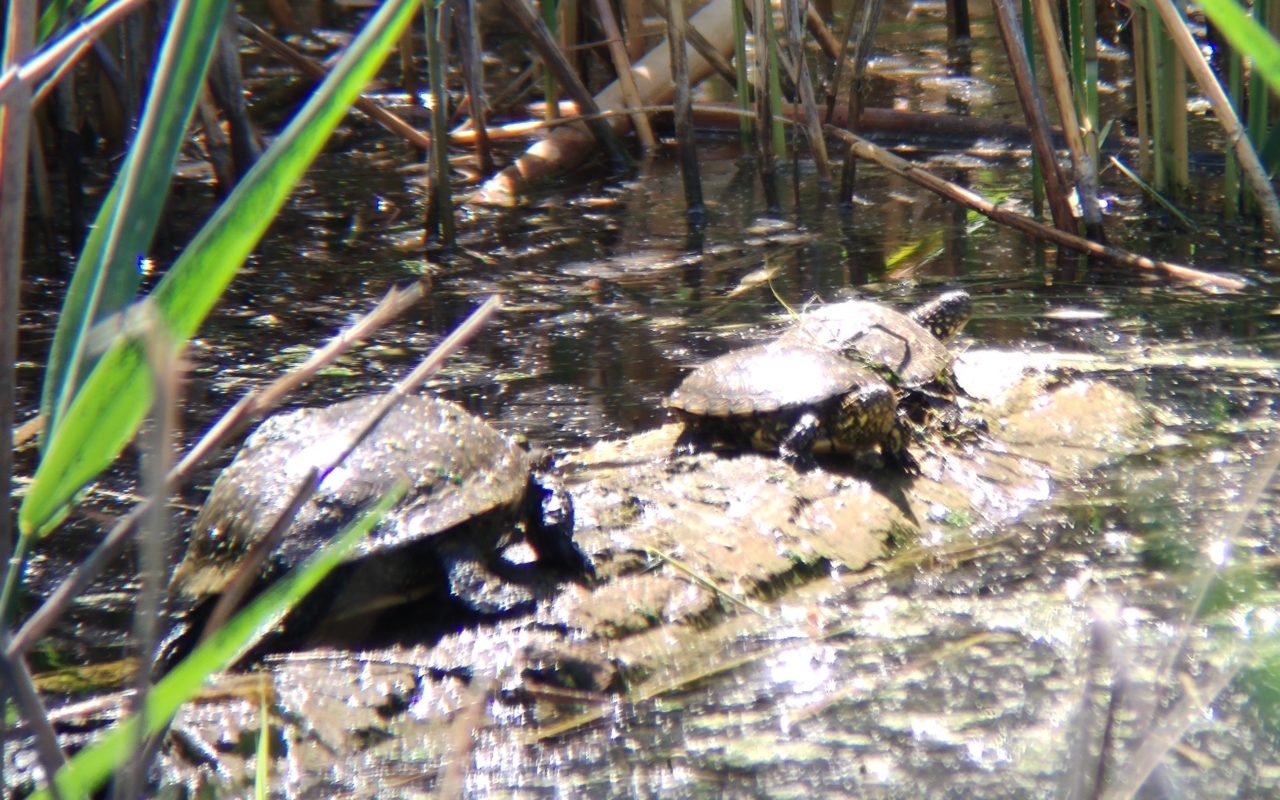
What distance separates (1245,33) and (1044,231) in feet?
12.6

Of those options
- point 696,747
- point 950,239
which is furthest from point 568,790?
point 950,239

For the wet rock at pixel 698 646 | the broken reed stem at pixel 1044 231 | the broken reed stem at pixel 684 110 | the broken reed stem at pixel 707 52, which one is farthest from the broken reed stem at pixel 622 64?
the wet rock at pixel 698 646

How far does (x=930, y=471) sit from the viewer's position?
121 inches

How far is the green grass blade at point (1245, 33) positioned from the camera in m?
0.75

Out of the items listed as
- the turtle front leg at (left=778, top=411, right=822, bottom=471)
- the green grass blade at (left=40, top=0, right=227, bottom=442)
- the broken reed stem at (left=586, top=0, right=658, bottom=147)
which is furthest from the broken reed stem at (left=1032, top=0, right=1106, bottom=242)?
the green grass blade at (left=40, top=0, right=227, bottom=442)

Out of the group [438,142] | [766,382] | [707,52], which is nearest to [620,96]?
[707,52]

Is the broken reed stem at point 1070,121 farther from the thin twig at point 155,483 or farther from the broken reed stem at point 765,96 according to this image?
the thin twig at point 155,483

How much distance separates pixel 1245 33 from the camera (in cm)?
76

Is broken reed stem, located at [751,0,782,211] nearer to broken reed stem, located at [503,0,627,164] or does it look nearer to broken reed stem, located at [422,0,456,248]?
broken reed stem, located at [503,0,627,164]

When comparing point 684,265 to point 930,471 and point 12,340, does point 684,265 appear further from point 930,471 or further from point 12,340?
point 12,340

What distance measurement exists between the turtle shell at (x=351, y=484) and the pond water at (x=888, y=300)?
0.31 meters

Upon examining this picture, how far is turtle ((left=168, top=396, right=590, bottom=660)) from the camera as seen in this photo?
89.3 inches

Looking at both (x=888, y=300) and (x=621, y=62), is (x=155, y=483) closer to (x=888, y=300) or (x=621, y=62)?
(x=888, y=300)

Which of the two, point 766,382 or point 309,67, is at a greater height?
point 309,67
